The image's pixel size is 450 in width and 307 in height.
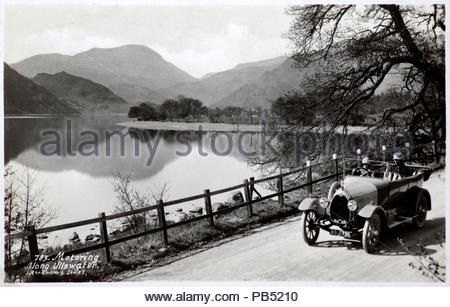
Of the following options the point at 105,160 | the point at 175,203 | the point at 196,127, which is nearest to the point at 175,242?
the point at 175,203

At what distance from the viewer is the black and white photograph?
7285mm

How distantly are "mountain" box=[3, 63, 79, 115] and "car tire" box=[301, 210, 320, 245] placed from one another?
6.13 m

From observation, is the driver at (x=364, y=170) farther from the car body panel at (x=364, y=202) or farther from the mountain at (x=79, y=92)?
the mountain at (x=79, y=92)

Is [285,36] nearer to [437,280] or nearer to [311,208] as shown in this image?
[311,208]

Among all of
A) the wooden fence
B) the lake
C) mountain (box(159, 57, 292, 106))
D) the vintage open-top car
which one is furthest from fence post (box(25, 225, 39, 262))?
the vintage open-top car

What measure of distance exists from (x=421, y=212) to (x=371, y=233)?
171cm

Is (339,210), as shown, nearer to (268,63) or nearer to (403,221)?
(403,221)

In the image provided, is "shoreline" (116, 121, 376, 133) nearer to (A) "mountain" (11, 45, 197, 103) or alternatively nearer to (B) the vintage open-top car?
(A) "mountain" (11, 45, 197, 103)

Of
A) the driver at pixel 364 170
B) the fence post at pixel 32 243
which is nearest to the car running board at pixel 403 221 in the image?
the driver at pixel 364 170

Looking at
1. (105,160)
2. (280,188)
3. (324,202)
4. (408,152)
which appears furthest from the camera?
(280,188)

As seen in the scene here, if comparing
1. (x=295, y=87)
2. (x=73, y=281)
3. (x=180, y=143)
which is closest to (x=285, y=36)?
(x=295, y=87)

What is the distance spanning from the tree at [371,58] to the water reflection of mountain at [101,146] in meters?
2.26

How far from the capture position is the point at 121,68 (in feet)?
32.3

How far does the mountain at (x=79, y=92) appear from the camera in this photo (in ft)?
31.3
